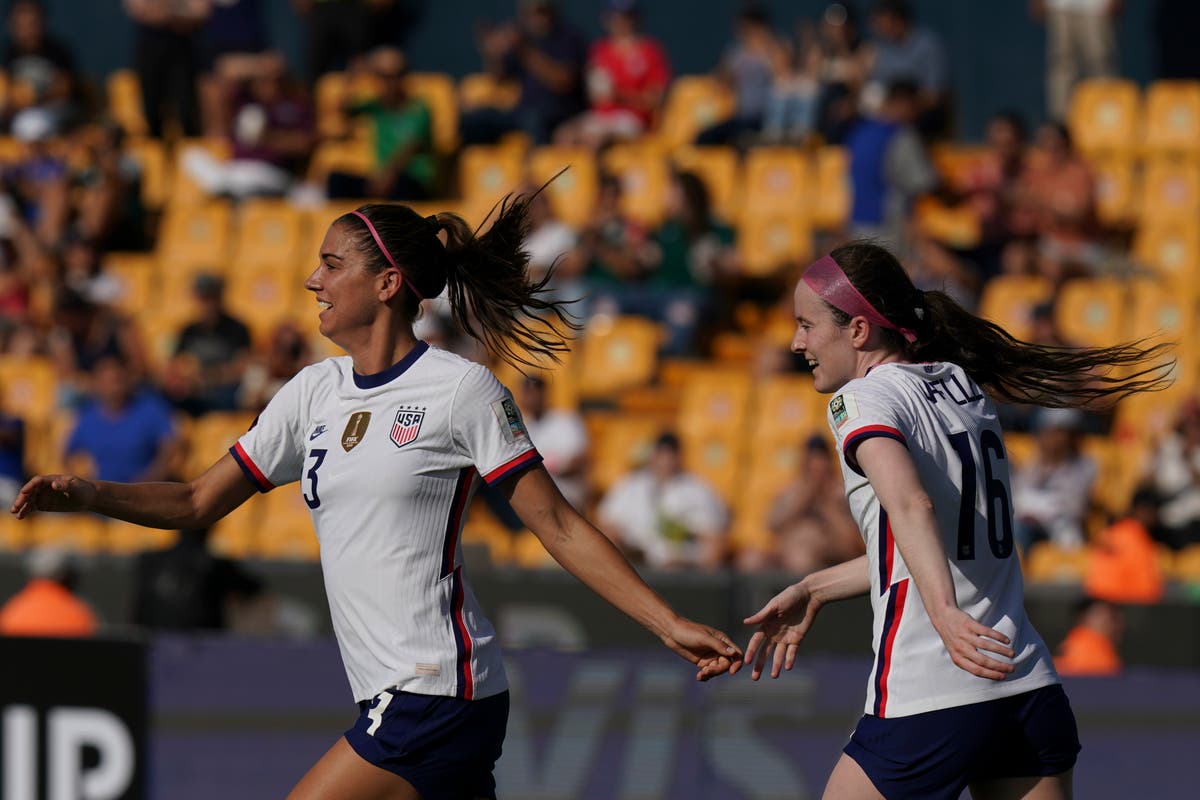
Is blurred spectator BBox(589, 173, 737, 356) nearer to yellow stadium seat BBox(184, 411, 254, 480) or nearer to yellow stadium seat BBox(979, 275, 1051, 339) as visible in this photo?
yellow stadium seat BBox(979, 275, 1051, 339)

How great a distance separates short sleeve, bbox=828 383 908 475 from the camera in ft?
14.3

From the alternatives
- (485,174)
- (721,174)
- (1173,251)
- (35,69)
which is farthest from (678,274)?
(35,69)

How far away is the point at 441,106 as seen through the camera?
15.7 metres

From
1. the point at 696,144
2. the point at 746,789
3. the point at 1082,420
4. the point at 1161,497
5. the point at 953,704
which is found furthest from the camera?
the point at 696,144

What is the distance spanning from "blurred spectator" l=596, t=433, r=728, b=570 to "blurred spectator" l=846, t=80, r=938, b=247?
255 cm

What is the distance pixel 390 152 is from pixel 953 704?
35.0 feet

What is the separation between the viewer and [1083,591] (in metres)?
9.66

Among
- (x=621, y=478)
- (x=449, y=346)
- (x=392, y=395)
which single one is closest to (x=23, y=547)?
(x=449, y=346)

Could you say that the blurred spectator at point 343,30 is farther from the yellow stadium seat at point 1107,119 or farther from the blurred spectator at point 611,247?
the yellow stadium seat at point 1107,119

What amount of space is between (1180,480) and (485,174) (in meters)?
6.14

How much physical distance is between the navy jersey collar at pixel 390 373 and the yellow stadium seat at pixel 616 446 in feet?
23.8

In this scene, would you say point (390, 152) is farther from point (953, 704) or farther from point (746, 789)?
point (953, 704)

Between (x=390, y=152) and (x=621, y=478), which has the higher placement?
(x=390, y=152)

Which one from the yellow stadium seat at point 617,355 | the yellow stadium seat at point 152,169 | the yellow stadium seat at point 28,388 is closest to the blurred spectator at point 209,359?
the yellow stadium seat at point 28,388
